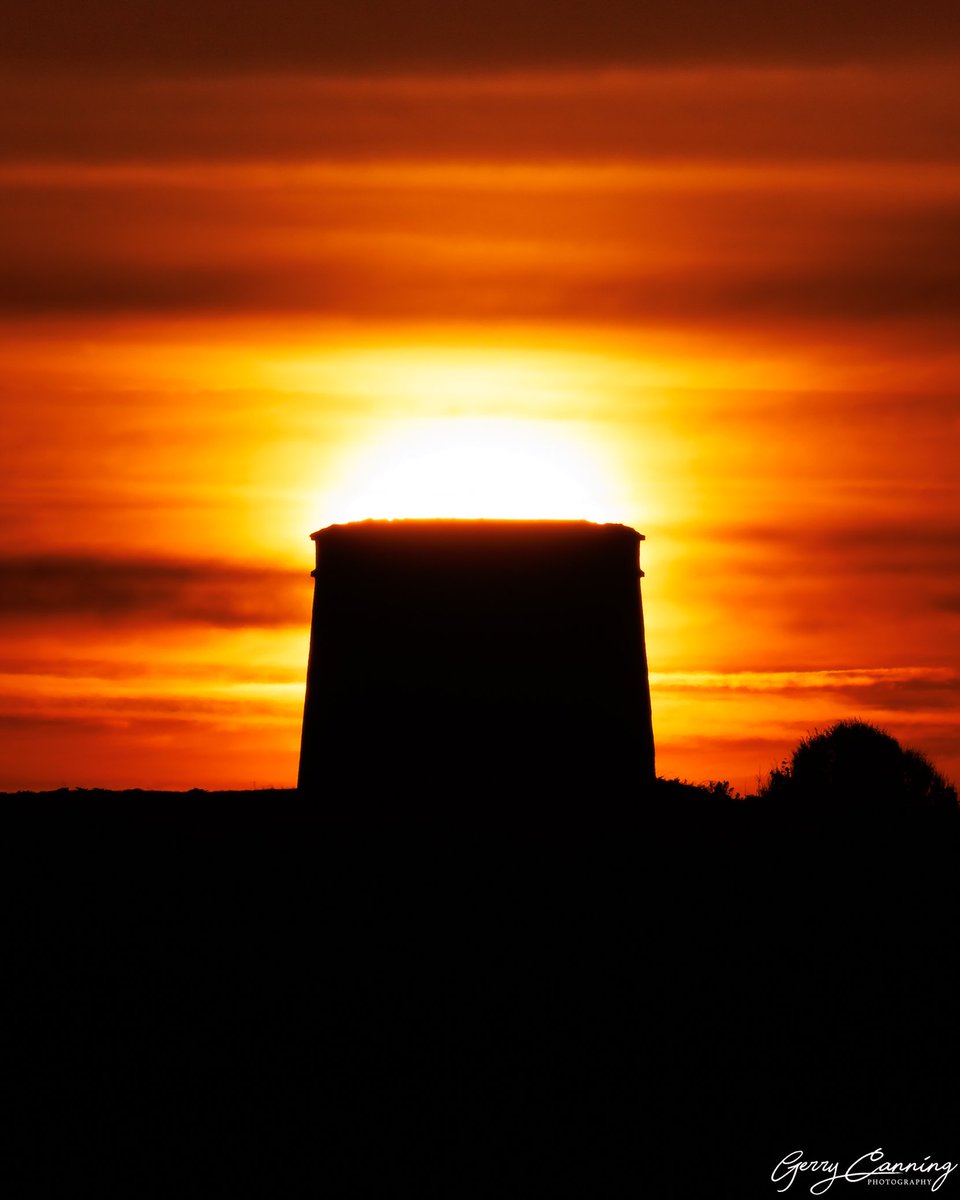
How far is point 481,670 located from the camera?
16297mm

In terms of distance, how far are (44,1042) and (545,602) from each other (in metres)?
6.60

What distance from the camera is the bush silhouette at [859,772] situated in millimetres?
25984

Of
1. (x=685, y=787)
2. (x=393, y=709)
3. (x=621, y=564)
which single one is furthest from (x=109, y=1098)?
(x=685, y=787)

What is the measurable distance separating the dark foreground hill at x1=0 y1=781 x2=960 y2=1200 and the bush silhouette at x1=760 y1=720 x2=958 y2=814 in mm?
9034

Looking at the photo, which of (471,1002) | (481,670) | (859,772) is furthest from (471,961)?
(859,772)

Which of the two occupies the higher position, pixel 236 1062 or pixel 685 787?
pixel 685 787

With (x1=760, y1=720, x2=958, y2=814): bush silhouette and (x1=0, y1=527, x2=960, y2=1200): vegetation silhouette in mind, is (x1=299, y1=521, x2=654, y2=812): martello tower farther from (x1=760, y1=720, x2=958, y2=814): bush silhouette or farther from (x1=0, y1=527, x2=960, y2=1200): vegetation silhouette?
(x1=760, y1=720, x2=958, y2=814): bush silhouette

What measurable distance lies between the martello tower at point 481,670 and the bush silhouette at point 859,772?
31.5 ft

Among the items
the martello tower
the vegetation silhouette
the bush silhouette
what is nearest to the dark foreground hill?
the vegetation silhouette

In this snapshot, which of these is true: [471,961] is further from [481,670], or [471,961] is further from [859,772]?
[859,772]

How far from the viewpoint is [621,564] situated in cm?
1688

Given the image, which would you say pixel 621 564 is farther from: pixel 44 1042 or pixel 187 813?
pixel 44 1042

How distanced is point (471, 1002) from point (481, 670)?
14.5 ft

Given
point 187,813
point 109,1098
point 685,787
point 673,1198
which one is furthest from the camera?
point 685,787
